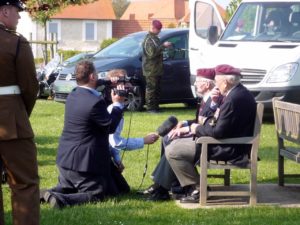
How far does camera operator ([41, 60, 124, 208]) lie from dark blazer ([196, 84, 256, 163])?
0.90m

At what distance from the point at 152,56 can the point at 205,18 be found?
1.27 m

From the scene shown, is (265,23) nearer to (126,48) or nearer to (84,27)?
(126,48)

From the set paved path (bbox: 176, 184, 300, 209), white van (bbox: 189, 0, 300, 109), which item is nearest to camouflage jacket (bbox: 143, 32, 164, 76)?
white van (bbox: 189, 0, 300, 109)

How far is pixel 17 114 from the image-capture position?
6.51 meters

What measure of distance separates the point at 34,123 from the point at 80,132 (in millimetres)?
7530

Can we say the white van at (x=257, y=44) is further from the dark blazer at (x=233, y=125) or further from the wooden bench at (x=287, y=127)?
the dark blazer at (x=233, y=125)

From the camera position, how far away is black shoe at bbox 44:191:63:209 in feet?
26.6

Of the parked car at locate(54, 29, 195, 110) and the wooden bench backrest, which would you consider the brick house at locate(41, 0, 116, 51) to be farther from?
the wooden bench backrest

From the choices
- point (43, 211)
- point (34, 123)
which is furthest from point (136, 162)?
point (34, 123)

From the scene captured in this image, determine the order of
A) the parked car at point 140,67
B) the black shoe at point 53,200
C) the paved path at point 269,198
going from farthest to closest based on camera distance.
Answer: the parked car at point 140,67 → the paved path at point 269,198 → the black shoe at point 53,200

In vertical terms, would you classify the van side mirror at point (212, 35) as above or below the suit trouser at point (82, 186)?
above

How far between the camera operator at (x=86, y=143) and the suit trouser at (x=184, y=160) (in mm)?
603

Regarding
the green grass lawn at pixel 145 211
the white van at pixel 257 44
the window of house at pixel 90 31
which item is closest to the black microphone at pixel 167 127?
the green grass lawn at pixel 145 211

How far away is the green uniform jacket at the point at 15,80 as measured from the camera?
6402 mm
